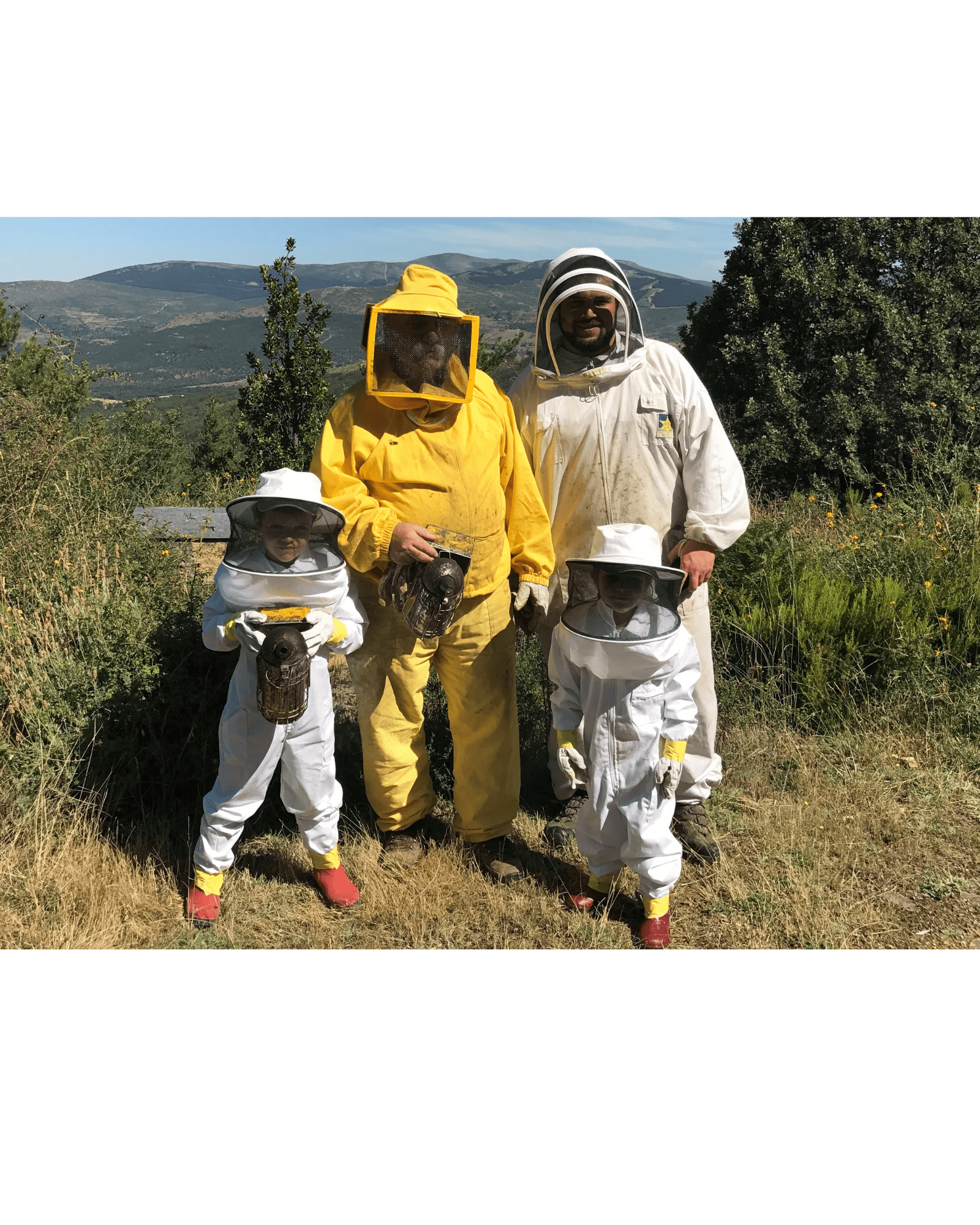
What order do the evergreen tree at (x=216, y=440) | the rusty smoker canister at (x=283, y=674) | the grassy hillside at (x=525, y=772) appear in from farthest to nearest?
the evergreen tree at (x=216, y=440) → the grassy hillside at (x=525, y=772) → the rusty smoker canister at (x=283, y=674)

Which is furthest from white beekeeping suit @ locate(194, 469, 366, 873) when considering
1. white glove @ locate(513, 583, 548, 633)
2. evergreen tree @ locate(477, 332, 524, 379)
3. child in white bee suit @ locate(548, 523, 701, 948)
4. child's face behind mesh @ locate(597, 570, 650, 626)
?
evergreen tree @ locate(477, 332, 524, 379)

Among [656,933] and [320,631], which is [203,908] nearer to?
[320,631]

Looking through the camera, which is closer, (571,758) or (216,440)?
(571,758)

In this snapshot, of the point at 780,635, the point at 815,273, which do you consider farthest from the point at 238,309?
the point at 780,635

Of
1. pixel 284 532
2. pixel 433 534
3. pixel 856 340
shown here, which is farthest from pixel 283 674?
pixel 856 340

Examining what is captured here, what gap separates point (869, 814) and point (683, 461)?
7.12ft

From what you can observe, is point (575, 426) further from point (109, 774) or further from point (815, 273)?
point (815, 273)

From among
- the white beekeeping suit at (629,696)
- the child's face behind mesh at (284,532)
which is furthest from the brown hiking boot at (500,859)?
the child's face behind mesh at (284,532)

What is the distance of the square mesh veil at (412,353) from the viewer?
12.7 feet

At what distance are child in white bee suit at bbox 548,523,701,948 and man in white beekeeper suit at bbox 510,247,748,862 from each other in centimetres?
48

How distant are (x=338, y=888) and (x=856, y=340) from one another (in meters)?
11.0

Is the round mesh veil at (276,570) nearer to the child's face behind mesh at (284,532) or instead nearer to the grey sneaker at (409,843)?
the child's face behind mesh at (284,532)

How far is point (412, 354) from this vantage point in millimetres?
3871

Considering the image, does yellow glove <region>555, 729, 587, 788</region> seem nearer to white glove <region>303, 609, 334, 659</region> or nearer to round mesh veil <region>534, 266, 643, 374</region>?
white glove <region>303, 609, 334, 659</region>
